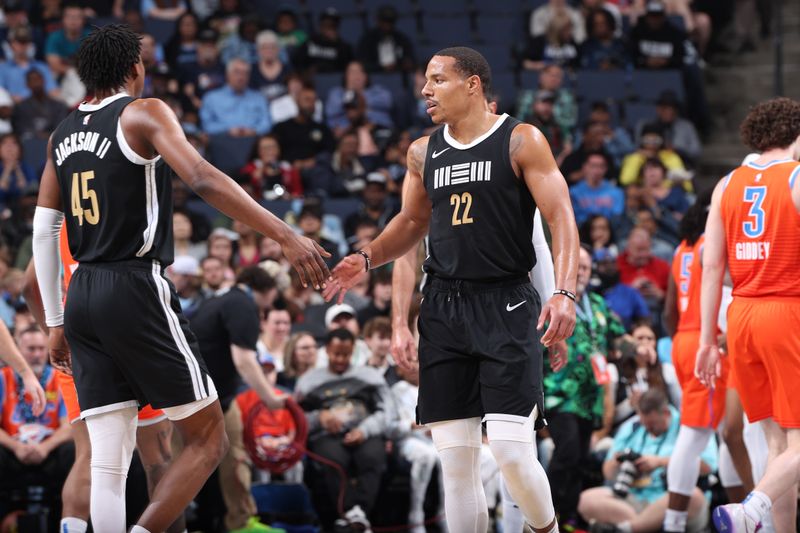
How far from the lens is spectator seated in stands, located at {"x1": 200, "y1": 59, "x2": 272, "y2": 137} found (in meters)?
13.5

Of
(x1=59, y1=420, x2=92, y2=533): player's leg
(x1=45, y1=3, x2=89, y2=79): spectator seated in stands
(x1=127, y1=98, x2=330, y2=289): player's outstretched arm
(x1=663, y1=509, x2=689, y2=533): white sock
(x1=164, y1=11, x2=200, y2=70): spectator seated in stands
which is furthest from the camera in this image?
(x1=164, y1=11, x2=200, y2=70): spectator seated in stands

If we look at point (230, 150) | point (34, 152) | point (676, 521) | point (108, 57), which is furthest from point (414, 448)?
point (34, 152)

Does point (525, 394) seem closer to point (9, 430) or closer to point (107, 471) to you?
point (107, 471)

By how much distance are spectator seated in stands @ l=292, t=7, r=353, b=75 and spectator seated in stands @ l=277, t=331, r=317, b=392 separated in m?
5.94

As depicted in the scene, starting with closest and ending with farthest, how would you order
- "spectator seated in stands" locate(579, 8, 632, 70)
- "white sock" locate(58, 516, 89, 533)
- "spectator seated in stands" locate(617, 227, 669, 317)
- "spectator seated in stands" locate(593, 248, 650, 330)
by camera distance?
"white sock" locate(58, 516, 89, 533), "spectator seated in stands" locate(593, 248, 650, 330), "spectator seated in stands" locate(617, 227, 669, 317), "spectator seated in stands" locate(579, 8, 632, 70)

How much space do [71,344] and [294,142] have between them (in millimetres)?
8198

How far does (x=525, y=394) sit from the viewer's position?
16.9 feet

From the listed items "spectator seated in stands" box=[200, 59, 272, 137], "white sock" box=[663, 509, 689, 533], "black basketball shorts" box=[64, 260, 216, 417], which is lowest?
"white sock" box=[663, 509, 689, 533]

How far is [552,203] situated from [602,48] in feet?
33.0

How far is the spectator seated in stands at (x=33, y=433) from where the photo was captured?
804 cm

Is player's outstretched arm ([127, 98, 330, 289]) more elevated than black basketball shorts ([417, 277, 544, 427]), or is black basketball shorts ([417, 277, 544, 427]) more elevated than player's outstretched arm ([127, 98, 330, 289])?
player's outstretched arm ([127, 98, 330, 289])

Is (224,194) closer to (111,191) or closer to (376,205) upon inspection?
(111,191)

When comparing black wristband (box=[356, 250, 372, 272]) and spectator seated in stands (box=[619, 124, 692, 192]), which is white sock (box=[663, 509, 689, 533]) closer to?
black wristband (box=[356, 250, 372, 272])

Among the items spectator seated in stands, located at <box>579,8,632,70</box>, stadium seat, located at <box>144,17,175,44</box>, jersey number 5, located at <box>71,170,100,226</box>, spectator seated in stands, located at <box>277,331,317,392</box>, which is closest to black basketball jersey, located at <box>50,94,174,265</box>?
jersey number 5, located at <box>71,170,100,226</box>
